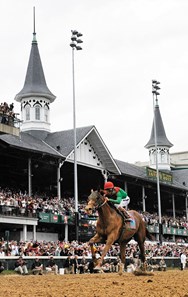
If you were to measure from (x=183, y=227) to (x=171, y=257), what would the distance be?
22324 mm

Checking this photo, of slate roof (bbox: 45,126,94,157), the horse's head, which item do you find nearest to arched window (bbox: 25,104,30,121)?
slate roof (bbox: 45,126,94,157)

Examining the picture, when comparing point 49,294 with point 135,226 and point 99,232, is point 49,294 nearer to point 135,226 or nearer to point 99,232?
point 99,232

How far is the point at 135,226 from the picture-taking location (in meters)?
17.1

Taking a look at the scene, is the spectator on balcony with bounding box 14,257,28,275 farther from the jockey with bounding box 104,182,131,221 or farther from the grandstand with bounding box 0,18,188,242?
the jockey with bounding box 104,182,131,221

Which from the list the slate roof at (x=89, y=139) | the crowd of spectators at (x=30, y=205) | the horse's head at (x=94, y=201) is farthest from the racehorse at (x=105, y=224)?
the slate roof at (x=89, y=139)

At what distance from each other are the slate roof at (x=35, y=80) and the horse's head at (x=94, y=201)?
42.6m

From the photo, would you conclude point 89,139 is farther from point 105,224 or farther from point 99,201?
point 99,201

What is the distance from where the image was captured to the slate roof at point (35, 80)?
2274 inches

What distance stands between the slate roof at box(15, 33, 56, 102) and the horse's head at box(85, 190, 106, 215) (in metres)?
42.6

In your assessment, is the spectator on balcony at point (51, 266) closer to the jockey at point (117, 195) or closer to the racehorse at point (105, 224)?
the racehorse at point (105, 224)

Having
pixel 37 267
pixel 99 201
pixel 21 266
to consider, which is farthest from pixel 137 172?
pixel 99 201

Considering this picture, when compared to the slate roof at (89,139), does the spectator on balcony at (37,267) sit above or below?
below

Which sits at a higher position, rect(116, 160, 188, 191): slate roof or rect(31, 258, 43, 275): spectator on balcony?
rect(116, 160, 188, 191): slate roof

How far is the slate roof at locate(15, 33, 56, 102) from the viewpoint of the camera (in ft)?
189
